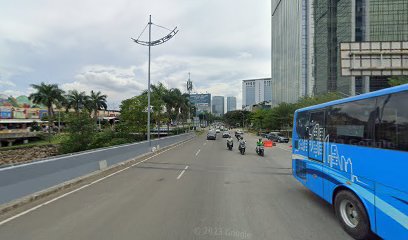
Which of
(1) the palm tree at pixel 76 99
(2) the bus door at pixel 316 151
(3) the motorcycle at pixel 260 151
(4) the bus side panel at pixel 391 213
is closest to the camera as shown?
(4) the bus side panel at pixel 391 213

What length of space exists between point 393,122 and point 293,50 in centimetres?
9086

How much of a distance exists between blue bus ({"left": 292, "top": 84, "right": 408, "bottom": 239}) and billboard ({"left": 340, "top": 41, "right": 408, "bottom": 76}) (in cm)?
1125

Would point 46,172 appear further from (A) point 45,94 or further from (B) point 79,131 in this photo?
(A) point 45,94

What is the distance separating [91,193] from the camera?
366 inches

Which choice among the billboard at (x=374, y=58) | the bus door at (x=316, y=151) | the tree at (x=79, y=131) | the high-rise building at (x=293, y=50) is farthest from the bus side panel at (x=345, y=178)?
the high-rise building at (x=293, y=50)

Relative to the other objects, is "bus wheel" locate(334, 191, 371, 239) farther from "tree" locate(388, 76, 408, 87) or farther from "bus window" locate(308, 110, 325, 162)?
"tree" locate(388, 76, 408, 87)

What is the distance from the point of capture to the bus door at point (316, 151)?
766 cm

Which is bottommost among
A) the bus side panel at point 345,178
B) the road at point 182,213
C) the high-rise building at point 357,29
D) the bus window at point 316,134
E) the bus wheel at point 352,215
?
the road at point 182,213

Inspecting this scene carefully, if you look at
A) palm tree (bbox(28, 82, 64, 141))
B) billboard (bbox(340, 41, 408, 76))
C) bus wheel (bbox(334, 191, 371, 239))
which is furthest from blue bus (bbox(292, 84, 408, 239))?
palm tree (bbox(28, 82, 64, 141))

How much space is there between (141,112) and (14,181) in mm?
30860

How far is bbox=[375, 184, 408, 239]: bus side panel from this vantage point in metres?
4.52

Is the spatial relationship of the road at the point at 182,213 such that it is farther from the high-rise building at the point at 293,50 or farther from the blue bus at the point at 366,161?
the high-rise building at the point at 293,50

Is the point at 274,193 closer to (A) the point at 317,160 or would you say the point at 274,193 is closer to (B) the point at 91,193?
(A) the point at 317,160

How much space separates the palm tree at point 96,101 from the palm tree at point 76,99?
1.34m
